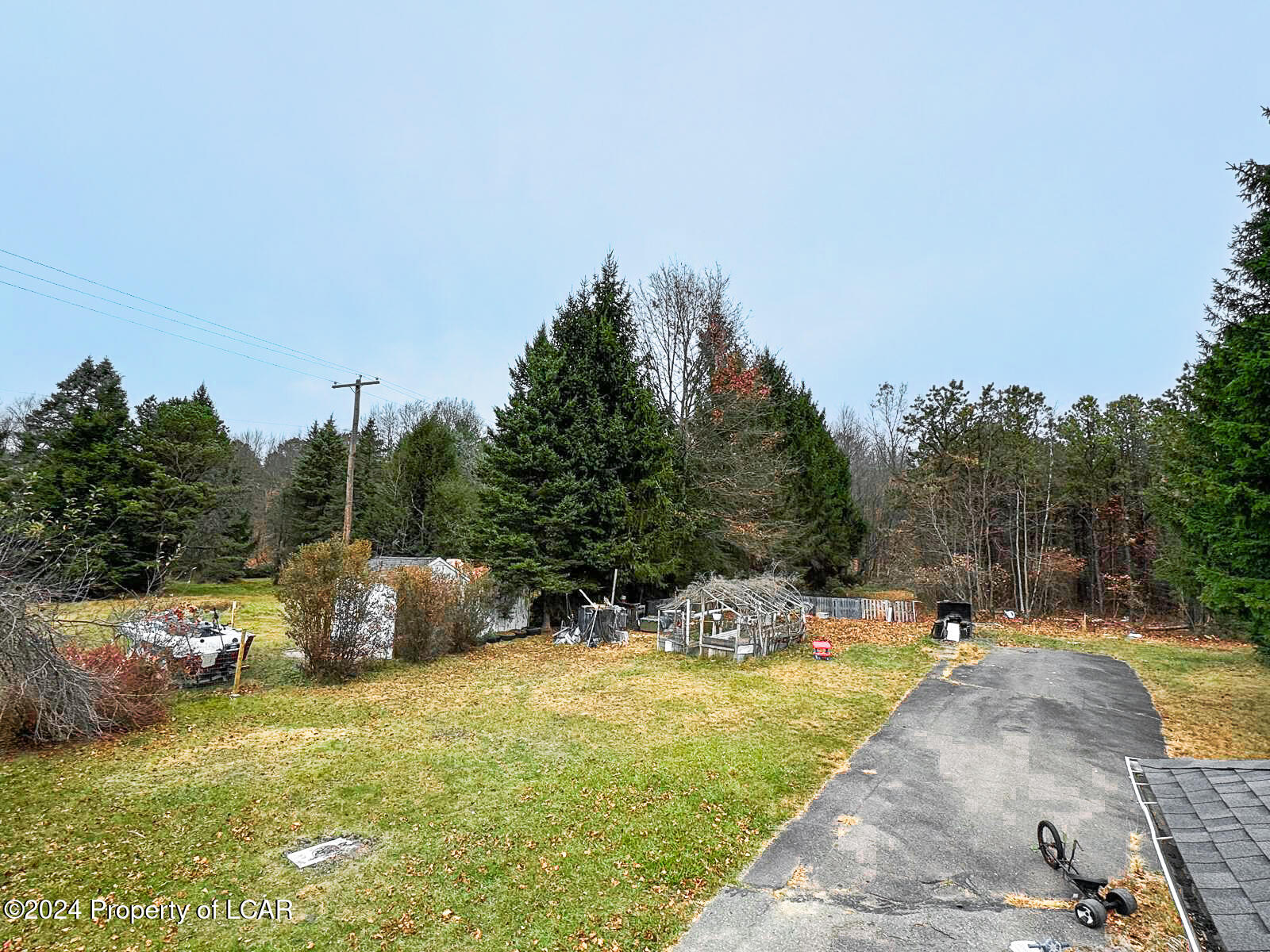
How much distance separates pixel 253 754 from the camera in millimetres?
8086

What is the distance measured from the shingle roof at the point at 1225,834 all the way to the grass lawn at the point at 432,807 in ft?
11.8

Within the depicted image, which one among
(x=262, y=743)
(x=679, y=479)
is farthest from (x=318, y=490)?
Result: (x=262, y=743)

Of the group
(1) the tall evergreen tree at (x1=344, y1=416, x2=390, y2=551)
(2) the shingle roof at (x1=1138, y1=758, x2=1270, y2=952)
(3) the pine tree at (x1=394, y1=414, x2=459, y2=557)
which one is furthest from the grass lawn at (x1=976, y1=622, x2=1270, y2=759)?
(1) the tall evergreen tree at (x1=344, y1=416, x2=390, y2=551)

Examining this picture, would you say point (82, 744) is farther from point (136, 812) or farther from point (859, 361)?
point (859, 361)

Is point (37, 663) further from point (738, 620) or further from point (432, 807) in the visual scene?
point (738, 620)

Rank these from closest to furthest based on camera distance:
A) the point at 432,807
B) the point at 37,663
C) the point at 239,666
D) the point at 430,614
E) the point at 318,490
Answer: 1. the point at 432,807
2. the point at 37,663
3. the point at 239,666
4. the point at 430,614
5. the point at 318,490

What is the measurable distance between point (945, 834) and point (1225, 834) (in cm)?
318

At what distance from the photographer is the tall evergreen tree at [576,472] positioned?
1803 cm

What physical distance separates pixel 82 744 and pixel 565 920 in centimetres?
869

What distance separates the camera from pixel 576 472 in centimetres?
1877

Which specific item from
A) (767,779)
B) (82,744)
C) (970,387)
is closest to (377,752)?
(82,744)

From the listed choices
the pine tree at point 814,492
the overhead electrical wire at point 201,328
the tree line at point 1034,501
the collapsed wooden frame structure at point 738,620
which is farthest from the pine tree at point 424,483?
the tree line at point 1034,501

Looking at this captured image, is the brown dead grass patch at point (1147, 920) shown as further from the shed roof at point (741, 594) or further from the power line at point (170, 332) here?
the power line at point (170, 332)

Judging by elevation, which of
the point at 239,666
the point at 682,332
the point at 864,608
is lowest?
the point at 239,666
